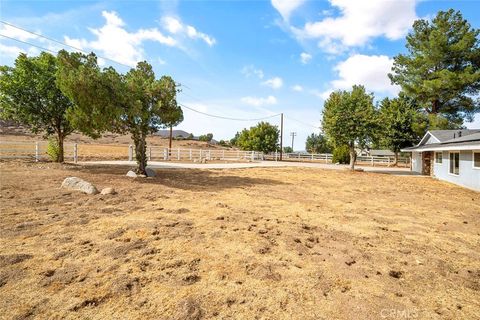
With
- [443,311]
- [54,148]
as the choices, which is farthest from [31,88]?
[443,311]

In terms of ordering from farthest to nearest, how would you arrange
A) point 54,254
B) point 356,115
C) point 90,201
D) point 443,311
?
point 356,115, point 90,201, point 54,254, point 443,311

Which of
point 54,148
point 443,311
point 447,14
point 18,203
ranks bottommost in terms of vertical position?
point 443,311

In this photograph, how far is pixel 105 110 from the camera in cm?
1069

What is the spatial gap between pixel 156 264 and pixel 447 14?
34.4 metres

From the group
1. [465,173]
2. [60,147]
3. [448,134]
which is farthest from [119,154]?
[448,134]

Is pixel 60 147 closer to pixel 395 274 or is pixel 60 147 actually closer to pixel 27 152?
pixel 27 152

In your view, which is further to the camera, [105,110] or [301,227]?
[105,110]

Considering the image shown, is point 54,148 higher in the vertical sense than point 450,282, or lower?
higher

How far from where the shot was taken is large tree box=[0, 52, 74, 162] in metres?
13.2

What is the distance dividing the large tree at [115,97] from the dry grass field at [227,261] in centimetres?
A: 449

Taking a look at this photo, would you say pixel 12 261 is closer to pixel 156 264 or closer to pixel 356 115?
pixel 156 264

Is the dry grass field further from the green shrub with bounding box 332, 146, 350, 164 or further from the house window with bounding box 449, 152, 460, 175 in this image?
the green shrub with bounding box 332, 146, 350, 164

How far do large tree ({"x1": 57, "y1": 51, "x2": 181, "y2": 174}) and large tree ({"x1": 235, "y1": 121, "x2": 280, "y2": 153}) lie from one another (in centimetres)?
3258

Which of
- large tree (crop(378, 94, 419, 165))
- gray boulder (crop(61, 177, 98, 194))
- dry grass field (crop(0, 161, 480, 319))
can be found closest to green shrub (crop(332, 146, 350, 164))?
large tree (crop(378, 94, 419, 165))
